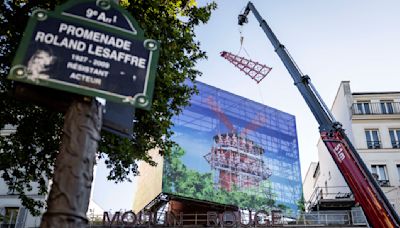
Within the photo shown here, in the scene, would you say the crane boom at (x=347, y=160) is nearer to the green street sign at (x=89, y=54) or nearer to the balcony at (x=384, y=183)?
the balcony at (x=384, y=183)

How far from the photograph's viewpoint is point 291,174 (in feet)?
125

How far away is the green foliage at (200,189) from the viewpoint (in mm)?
31031

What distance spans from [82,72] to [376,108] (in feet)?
99.4

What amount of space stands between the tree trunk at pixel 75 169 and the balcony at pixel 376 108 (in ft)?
96.4

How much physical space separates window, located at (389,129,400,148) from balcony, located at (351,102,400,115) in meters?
1.29

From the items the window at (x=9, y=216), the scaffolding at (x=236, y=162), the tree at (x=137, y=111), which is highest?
the scaffolding at (x=236, y=162)

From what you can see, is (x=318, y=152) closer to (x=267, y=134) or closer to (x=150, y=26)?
(x=267, y=134)

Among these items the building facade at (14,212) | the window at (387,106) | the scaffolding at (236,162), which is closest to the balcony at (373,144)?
the window at (387,106)

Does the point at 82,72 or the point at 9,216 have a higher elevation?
the point at 9,216

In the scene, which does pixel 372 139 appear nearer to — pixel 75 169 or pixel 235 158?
pixel 235 158

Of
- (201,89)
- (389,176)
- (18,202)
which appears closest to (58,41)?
(18,202)

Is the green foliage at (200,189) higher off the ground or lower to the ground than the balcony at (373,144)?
lower

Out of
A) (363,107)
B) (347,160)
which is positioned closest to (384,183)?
(363,107)

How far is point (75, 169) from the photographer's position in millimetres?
2773
